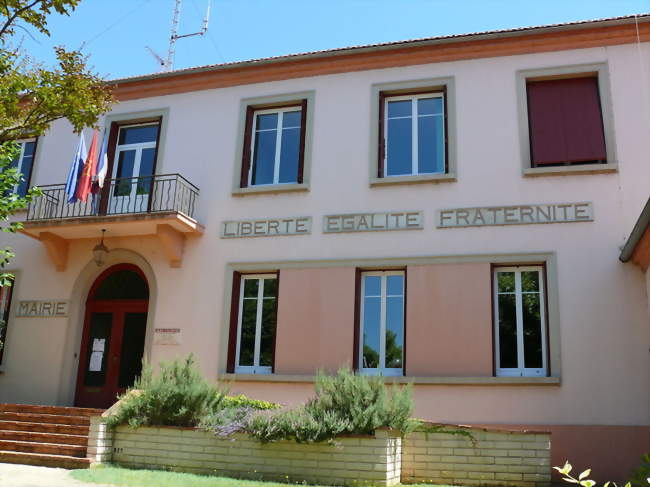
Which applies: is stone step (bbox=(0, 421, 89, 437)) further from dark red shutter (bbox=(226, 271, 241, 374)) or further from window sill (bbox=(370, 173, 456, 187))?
window sill (bbox=(370, 173, 456, 187))

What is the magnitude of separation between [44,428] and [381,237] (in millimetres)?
6948

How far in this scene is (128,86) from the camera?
15500mm

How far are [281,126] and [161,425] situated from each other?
681 centimetres

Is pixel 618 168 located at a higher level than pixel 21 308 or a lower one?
higher

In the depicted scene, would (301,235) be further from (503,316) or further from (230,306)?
(503,316)

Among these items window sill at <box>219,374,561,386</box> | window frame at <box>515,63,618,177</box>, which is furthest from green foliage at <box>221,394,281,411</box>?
window frame at <box>515,63,618,177</box>

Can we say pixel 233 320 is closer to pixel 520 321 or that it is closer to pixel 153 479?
pixel 153 479

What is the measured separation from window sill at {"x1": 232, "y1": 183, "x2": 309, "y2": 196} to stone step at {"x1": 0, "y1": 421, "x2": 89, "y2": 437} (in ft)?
17.6

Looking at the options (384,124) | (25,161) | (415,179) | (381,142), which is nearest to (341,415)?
(415,179)

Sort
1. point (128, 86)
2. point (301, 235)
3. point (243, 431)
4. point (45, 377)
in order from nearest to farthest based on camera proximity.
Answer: point (243, 431), point (301, 235), point (45, 377), point (128, 86)

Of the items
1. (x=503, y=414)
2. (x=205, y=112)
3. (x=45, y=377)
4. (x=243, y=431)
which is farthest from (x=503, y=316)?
(x=45, y=377)

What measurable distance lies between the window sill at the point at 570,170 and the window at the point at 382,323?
301cm

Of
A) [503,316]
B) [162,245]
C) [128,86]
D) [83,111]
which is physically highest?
[128,86]

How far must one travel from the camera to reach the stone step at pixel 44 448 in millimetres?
11016
